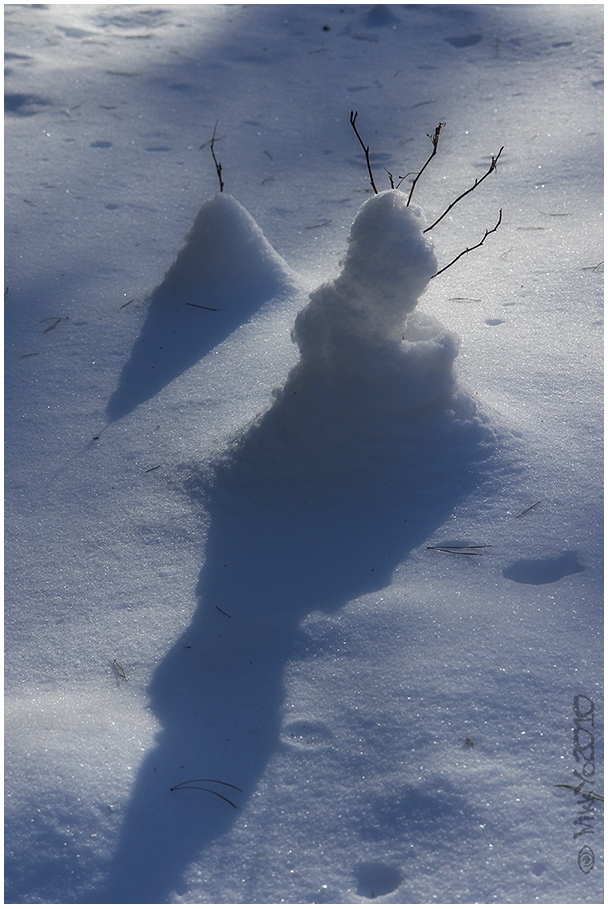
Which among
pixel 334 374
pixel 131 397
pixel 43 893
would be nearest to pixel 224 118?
pixel 131 397

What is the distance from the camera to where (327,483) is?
2256mm

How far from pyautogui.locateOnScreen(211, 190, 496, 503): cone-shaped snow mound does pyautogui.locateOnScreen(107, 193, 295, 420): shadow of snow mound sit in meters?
0.98

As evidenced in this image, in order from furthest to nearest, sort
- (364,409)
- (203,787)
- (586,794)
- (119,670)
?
(364,409)
(119,670)
(203,787)
(586,794)

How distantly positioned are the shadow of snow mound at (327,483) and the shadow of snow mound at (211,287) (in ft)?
3.02

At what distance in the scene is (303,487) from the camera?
2.28 metres

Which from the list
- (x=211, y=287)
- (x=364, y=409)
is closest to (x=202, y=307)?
(x=211, y=287)

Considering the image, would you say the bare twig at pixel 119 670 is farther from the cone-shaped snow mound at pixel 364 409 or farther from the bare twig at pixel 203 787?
the cone-shaped snow mound at pixel 364 409

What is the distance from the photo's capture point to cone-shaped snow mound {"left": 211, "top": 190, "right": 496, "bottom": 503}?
2184mm

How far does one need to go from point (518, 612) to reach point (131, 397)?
185 cm

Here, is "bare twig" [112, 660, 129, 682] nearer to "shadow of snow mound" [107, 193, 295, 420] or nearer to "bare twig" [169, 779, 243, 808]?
"bare twig" [169, 779, 243, 808]

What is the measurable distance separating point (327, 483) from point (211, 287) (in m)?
1.50

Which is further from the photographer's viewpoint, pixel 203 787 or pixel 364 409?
pixel 364 409

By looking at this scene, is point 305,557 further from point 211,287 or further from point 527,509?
point 211,287

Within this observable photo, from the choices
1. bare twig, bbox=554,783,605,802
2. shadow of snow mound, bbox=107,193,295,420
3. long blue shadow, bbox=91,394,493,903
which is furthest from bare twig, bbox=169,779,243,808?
shadow of snow mound, bbox=107,193,295,420
